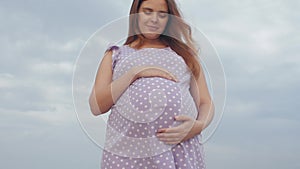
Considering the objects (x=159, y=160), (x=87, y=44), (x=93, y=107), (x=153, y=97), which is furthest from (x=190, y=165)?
(x=87, y=44)

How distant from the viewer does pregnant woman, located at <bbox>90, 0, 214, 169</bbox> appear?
1505mm

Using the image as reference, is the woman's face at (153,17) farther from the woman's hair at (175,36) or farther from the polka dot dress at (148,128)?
the polka dot dress at (148,128)

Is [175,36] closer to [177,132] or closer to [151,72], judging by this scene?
[151,72]

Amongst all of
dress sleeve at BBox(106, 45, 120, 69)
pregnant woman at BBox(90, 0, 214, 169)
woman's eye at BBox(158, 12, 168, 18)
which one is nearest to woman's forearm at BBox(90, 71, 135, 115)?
pregnant woman at BBox(90, 0, 214, 169)

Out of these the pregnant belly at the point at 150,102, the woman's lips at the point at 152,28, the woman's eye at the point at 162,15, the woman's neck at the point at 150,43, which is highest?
the woman's eye at the point at 162,15

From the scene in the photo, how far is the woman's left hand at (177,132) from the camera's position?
4.89ft

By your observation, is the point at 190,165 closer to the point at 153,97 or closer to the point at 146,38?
the point at 153,97

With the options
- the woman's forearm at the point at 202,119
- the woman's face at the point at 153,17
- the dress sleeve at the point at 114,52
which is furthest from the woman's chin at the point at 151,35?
the woman's forearm at the point at 202,119

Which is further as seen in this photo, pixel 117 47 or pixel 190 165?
pixel 117 47

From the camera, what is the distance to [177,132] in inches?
58.9

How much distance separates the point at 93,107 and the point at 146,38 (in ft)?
0.95

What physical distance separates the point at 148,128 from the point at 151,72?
18cm

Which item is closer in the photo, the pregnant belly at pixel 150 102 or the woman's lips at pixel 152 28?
the pregnant belly at pixel 150 102

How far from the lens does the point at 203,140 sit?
5.31 ft
